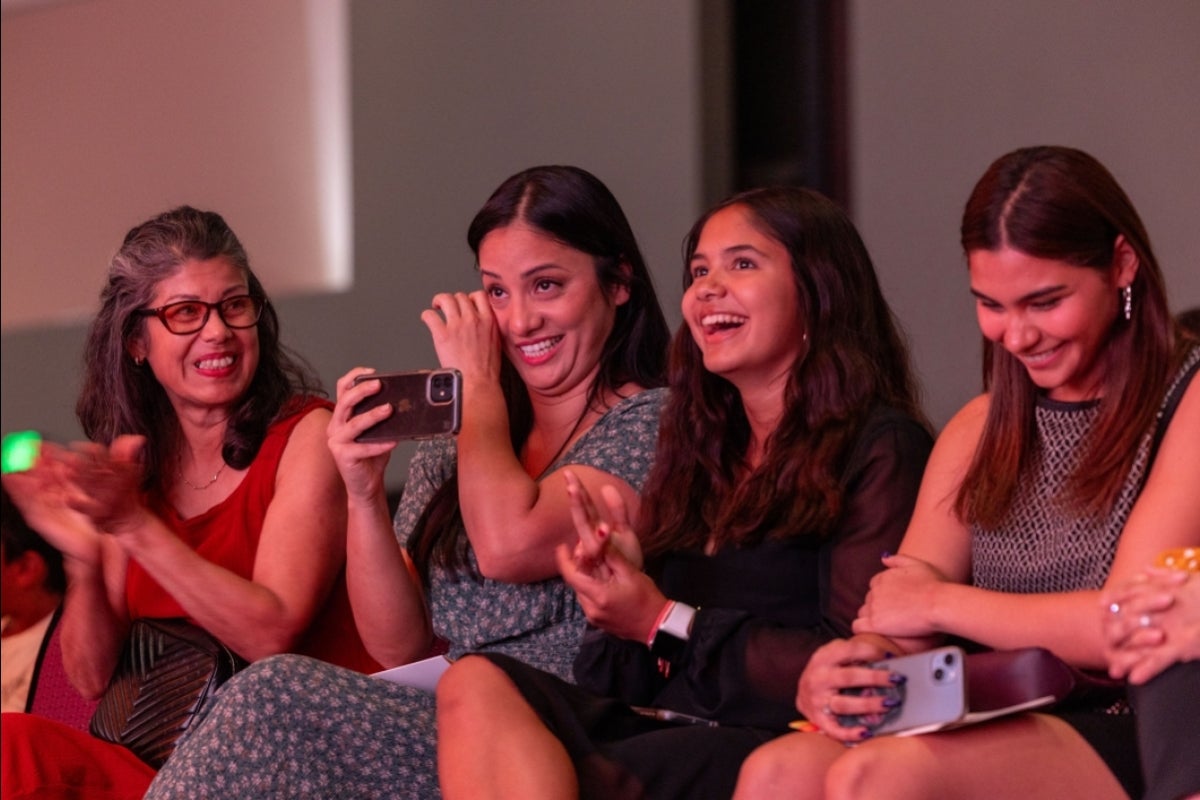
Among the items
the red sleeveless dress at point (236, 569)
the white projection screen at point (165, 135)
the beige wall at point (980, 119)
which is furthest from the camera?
the white projection screen at point (165, 135)

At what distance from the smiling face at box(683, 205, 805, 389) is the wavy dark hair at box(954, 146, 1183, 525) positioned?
376 mm

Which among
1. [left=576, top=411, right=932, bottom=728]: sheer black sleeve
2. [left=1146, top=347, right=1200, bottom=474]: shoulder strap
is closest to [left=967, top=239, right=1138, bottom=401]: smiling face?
[left=1146, top=347, right=1200, bottom=474]: shoulder strap

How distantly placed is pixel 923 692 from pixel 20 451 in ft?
4.78

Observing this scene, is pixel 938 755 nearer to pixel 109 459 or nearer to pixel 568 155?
→ pixel 109 459

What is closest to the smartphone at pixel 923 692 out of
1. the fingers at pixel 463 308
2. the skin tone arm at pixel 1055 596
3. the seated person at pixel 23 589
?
the skin tone arm at pixel 1055 596

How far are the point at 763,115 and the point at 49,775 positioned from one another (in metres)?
2.18

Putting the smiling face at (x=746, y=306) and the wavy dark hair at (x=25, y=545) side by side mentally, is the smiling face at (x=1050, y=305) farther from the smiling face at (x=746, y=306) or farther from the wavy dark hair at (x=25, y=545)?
the wavy dark hair at (x=25, y=545)

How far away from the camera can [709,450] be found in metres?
2.32

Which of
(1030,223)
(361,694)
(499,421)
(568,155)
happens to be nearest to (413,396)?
(499,421)

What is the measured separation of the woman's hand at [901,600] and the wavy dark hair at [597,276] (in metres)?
0.78

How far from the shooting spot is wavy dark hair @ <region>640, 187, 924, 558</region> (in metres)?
2.15

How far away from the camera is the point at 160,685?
8.07 ft

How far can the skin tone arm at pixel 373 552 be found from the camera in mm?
2344

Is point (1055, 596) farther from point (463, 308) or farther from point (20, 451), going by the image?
point (20, 451)
